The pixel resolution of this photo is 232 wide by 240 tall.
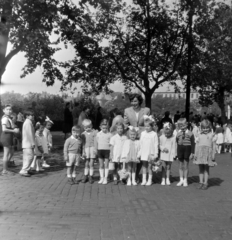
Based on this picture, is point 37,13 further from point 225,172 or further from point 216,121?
point 216,121

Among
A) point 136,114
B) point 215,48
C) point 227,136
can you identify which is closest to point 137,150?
point 136,114

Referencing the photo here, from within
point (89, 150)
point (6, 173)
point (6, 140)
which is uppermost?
point (6, 140)

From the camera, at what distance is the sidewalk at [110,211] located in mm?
5672

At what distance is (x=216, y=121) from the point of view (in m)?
21.4

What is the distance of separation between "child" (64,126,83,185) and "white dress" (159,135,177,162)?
1.83 m

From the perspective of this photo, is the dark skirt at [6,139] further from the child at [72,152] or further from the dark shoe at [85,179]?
the dark shoe at [85,179]

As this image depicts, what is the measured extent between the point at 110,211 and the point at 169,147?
336 centimetres

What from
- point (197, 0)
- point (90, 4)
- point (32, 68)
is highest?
point (197, 0)

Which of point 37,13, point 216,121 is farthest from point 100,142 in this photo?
point 216,121

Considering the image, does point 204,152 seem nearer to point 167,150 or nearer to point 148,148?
point 167,150

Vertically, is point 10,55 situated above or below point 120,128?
above

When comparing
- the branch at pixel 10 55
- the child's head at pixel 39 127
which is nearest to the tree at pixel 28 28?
the branch at pixel 10 55

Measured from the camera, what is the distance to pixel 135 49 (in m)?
22.5

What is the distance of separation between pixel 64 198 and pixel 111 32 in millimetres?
15488
